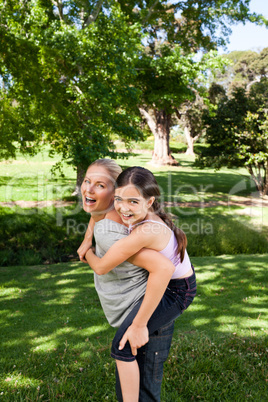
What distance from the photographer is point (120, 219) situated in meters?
2.01

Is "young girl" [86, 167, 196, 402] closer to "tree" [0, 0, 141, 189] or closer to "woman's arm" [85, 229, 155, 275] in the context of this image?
"woman's arm" [85, 229, 155, 275]

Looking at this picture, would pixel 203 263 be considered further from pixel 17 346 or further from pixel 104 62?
pixel 104 62

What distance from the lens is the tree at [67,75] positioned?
718cm

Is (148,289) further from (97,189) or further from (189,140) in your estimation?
(189,140)

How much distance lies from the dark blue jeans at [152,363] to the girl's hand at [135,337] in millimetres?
176

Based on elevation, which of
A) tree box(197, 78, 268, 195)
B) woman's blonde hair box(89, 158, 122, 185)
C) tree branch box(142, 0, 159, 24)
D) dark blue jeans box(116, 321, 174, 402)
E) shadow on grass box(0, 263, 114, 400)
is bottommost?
shadow on grass box(0, 263, 114, 400)

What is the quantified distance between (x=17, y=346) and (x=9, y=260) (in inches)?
211

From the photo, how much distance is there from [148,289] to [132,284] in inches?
7.7

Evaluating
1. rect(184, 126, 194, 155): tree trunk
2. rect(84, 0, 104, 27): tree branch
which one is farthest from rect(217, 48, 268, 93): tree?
rect(84, 0, 104, 27): tree branch

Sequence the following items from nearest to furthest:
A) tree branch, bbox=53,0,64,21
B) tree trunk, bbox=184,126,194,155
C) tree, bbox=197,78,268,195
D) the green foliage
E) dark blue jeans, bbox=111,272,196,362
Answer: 1. dark blue jeans, bbox=111,272,196,362
2. the green foliage
3. tree branch, bbox=53,0,64,21
4. tree, bbox=197,78,268,195
5. tree trunk, bbox=184,126,194,155

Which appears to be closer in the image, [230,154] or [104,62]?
[104,62]

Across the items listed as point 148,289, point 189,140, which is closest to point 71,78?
point 148,289

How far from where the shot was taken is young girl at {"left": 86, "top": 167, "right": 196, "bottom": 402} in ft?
5.87

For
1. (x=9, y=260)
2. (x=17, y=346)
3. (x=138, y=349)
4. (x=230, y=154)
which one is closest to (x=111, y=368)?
(x=17, y=346)
